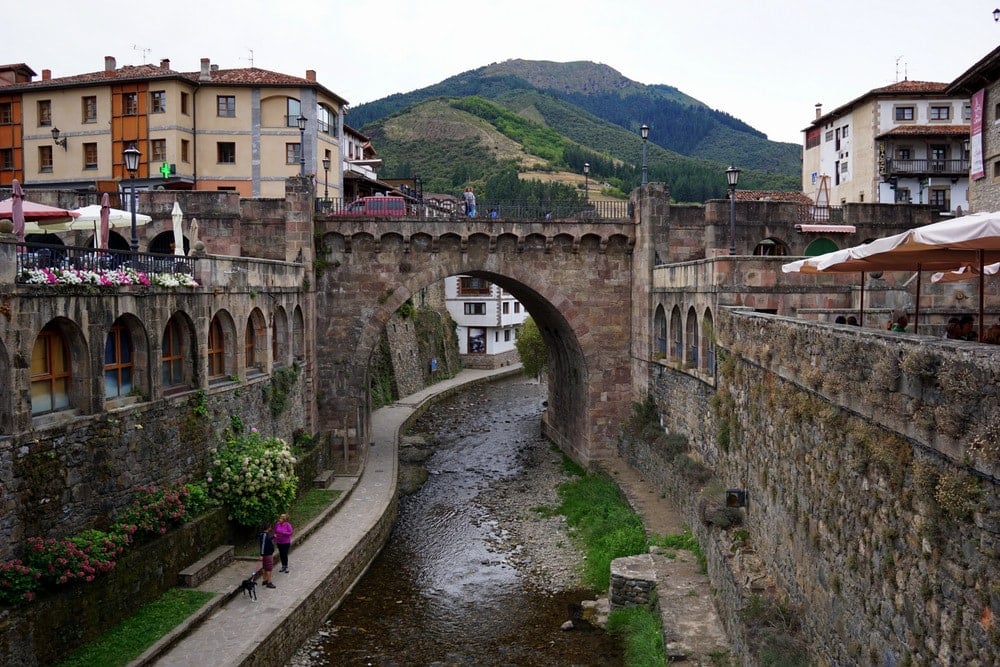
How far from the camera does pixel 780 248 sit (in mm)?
29266

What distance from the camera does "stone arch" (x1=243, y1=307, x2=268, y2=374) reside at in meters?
23.1

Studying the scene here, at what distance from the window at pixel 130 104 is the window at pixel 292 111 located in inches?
271

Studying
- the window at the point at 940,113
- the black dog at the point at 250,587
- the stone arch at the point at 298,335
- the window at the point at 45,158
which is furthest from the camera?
the window at the point at 940,113

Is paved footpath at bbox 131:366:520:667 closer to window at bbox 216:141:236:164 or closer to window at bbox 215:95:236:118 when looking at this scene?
window at bbox 216:141:236:164

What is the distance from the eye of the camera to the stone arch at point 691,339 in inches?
907

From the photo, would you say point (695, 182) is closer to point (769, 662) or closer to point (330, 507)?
point (330, 507)

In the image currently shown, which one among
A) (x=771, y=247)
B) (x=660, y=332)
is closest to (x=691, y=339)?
(x=660, y=332)

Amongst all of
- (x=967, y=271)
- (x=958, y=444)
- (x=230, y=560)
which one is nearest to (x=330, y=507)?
(x=230, y=560)

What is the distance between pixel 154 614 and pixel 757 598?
1046 cm

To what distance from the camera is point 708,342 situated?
2136 centimetres

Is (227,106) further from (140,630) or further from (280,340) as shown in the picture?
(140,630)

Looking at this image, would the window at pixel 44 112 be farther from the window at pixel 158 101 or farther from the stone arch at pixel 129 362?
the stone arch at pixel 129 362

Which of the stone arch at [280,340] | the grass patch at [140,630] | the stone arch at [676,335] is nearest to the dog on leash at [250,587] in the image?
the grass patch at [140,630]

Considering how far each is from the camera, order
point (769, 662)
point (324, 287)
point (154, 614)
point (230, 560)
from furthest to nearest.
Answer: point (324, 287) < point (230, 560) < point (154, 614) < point (769, 662)
